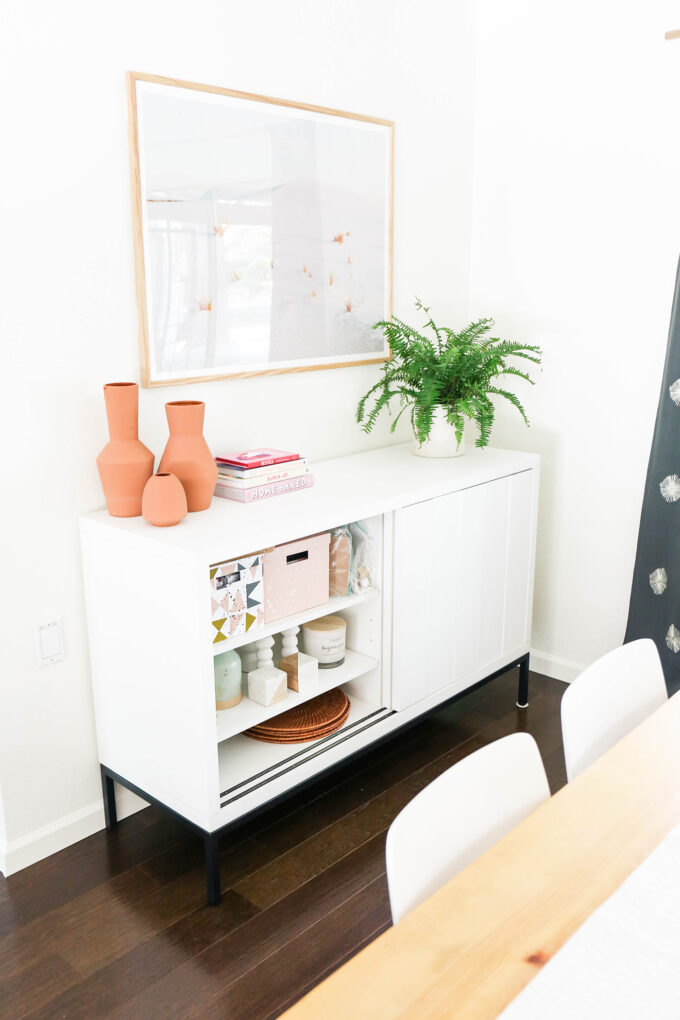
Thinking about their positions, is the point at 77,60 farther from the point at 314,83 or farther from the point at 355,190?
the point at 355,190

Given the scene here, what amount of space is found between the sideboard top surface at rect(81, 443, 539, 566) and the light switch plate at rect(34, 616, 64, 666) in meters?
Answer: 0.25

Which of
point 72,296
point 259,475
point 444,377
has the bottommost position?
point 259,475

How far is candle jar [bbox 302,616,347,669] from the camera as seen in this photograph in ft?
7.84

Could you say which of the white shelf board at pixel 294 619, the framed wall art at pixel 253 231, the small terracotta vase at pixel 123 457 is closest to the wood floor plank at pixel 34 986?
the white shelf board at pixel 294 619

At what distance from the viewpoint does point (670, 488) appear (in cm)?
272

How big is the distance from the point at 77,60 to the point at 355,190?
3.01 feet

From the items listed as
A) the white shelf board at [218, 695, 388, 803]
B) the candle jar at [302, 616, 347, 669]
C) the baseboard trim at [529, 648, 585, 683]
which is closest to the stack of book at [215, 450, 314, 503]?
the candle jar at [302, 616, 347, 669]

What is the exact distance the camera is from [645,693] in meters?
1.65

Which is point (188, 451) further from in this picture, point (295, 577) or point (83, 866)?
point (83, 866)

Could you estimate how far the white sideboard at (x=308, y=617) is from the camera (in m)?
1.94

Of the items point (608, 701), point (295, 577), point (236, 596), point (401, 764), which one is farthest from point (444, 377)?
point (608, 701)

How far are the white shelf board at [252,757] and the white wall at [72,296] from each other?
0.37 m

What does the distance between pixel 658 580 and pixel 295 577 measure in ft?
4.17

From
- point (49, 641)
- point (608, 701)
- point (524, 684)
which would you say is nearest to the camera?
point (608, 701)
